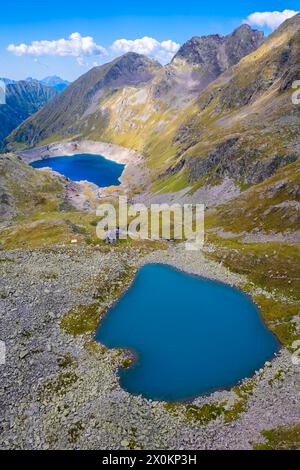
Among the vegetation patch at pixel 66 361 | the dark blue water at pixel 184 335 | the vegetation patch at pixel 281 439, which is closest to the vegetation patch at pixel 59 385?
the vegetation patch at pixel 66 361

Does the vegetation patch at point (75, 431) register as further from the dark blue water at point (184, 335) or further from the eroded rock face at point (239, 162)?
the eroded rock face at point (239, 162)

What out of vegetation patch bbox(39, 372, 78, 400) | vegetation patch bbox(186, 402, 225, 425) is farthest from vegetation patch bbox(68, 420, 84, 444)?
vegetation patch bbox(186, 402, 225, 425)

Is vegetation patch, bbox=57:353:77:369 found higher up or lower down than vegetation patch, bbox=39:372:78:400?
higher up

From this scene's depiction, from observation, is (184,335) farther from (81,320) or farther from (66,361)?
(66,361)

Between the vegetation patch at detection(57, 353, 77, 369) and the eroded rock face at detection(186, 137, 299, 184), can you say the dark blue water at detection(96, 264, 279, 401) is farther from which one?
the eroded rock face at detection(186, 137, 299, 184)

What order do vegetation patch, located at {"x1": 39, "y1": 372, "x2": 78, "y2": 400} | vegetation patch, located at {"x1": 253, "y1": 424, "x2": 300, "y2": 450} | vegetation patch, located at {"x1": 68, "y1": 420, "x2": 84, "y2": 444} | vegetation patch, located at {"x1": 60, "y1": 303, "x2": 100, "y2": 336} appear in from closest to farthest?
vegetation patch, located at {"x1": 253, "y1": 424, "x2": 300, "y2": 450} < vegetation patch, located at {"x1": 68, "y1": 420, "x2": 84, "y2": 444} < vegetation patch, located at {"x1": 39, "y1": 372, "x2": 78, "y2": 400} < vegetation patch, located at {"x1": 60, "y1": 303, "x2": 100, "y2": 336}
